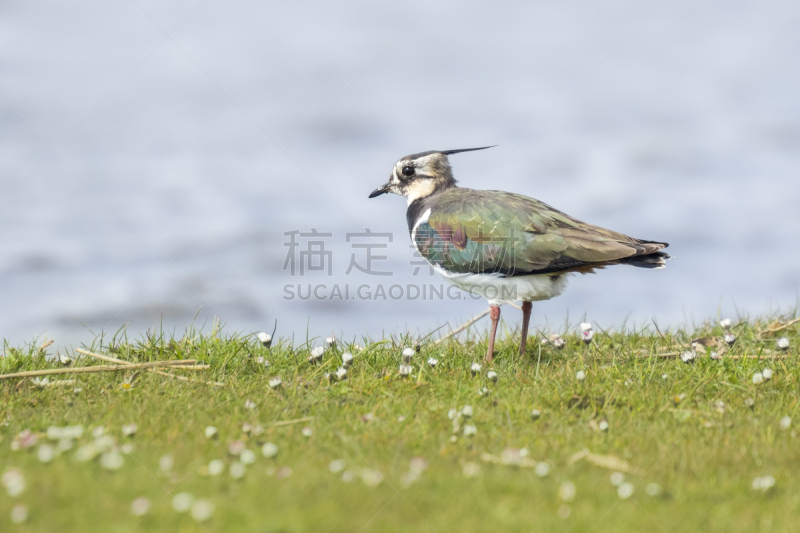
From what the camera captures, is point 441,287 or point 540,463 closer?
point 540,463

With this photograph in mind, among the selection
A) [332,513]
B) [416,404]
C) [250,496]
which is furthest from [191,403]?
[332,513]

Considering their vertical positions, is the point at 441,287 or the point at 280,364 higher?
the point at 441,287

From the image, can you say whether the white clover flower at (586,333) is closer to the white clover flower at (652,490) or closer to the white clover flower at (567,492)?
the white clover flower at (652,490)

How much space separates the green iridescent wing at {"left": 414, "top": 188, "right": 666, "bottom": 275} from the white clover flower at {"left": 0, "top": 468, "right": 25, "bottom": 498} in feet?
18.6

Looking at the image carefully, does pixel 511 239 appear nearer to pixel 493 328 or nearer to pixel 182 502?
pixel 493 328

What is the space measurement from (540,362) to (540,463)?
361cm

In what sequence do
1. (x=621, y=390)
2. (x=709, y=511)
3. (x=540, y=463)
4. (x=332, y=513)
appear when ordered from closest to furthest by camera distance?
(x=332, y=513)
(x=709, y=511)
(x=540, y=463)
(x=621, y=390)

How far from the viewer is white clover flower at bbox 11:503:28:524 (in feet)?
12.6

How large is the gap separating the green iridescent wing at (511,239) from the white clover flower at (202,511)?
540cm

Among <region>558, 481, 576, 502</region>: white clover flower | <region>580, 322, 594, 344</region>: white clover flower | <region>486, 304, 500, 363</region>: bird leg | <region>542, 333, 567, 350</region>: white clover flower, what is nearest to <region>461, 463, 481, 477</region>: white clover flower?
<region>558, 481, 576, 502</region>: white clover flower

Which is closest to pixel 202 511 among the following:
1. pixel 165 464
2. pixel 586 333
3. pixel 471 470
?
pixel 165 464

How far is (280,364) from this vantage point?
793cm

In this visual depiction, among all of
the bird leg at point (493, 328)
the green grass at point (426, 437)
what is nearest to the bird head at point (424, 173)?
the bird leg at point (493, 328)

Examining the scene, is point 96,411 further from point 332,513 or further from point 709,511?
point 709,511
